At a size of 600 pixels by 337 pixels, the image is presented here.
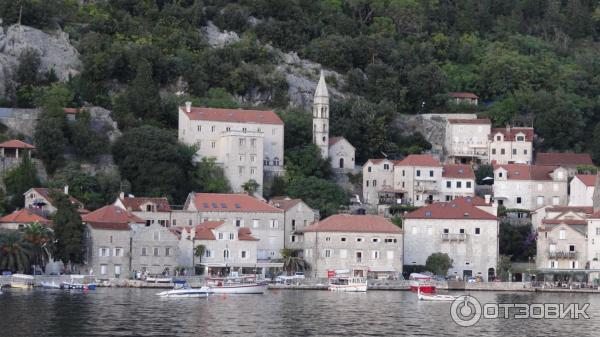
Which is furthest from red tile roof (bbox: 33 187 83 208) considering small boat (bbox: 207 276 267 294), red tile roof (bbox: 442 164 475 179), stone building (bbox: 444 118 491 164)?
stone building (bbox: 444 118 491 164)

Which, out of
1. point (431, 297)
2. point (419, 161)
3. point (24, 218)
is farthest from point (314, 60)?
point (431, 297)

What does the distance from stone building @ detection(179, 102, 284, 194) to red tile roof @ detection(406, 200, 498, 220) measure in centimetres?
1192

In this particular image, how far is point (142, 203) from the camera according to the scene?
108750mm

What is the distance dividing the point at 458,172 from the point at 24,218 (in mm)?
32708

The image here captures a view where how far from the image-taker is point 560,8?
16388 centimetres

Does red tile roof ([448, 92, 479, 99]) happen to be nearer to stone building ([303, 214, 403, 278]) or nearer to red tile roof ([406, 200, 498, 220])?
red tile roof ([406, 200, 498, 220])

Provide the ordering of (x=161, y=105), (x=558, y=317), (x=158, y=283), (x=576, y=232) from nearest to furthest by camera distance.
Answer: (x=558, y=317), (x=158, y=283), (x=576, y=232), (x=161, y=105)

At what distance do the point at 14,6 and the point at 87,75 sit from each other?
902cm

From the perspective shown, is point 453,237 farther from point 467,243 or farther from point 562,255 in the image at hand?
point 562,255

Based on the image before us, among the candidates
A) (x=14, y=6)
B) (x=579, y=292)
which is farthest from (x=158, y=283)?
(x=14, y=6)

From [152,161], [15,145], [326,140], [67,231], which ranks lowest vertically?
[67,231]

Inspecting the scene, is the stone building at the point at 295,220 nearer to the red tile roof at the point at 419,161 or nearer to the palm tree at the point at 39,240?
the red tile roof at the point at 419,161

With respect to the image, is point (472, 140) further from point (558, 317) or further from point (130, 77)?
point (558, 317)

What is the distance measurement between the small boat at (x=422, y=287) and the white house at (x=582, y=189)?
17739mm
